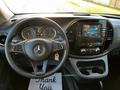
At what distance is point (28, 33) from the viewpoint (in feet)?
6.23

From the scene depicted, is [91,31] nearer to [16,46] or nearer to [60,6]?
[60,6]

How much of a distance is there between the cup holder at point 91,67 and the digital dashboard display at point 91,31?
23cm

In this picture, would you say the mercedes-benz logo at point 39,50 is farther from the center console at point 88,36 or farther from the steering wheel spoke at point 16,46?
the center console at point 88,36

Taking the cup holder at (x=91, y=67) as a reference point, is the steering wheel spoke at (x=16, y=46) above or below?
above

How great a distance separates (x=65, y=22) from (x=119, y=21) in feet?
1.82

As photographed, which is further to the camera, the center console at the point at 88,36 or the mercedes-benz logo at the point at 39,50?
the center console at the point at 88,36

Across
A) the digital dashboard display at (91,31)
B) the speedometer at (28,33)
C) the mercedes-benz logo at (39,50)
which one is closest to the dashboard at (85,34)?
the digital dashboard display at (91,31)

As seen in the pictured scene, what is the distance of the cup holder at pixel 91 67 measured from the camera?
2.19 m

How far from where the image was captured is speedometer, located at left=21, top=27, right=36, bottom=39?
190 cm

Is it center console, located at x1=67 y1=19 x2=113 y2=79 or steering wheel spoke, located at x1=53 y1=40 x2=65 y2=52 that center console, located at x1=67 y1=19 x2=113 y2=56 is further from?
steering wheel spoke, located at x1=53 y1=40 x2=65 y2=52

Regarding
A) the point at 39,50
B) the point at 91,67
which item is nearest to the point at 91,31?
the point at 91,67

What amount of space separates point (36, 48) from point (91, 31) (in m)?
0.52

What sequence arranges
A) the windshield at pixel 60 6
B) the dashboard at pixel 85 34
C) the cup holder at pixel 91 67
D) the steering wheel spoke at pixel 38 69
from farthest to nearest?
the windshield at pixel 60 6, the cup holder at pixel 91 67, the dashboard at pixel 85 34, the steering wheel spoke at pixel 38 69

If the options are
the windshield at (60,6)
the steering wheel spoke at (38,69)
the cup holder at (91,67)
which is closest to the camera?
the steering wheel spoke at (38,69)
